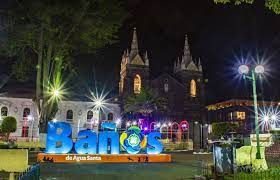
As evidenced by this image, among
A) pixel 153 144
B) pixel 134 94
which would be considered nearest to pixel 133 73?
pixel 134 94

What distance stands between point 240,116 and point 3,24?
6139cm

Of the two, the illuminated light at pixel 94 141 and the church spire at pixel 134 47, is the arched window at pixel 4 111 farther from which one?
the illuminated light at pixel 94 141

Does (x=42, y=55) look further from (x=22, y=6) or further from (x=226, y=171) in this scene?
(x=226, y=171)

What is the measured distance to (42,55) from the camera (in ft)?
96.7

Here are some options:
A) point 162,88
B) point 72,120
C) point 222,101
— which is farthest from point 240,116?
point 72,120

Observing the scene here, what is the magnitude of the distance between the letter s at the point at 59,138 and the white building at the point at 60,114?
29.2 metres

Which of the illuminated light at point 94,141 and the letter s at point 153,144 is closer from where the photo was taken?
the illuminated light at point 94,141

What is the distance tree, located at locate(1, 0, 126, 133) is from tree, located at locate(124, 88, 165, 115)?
28622mm

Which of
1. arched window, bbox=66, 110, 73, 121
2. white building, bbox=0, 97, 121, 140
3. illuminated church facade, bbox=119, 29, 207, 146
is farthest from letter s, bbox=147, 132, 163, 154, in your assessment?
illuminated church facade, bbox=119, 29, 207, 146

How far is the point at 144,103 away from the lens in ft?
190

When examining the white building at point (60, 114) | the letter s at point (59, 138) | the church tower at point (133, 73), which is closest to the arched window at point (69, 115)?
the white building at point (60, 114)

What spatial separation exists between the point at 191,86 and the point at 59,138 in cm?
5609

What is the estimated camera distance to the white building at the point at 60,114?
53.4m

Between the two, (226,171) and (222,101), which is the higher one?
(222,101)
